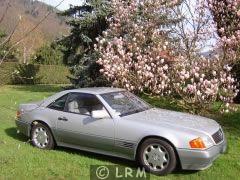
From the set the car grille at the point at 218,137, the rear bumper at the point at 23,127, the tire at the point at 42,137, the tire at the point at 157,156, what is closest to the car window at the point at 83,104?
the tire at the point at 42,137

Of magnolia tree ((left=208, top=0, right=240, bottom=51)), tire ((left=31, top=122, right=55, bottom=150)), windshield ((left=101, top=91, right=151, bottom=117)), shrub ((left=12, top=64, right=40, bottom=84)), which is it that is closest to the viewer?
windshield ((left=101, top=91, right=151, bottom=117))

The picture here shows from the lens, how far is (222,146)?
707 cm

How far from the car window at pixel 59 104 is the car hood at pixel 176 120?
153 centimetres

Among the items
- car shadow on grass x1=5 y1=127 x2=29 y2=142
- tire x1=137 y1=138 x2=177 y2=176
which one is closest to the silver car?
tire x1=137 y1=138 x2=177 y2=176

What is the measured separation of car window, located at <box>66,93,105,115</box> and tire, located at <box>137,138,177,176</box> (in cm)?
123

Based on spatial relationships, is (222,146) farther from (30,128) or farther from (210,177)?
(30,128)

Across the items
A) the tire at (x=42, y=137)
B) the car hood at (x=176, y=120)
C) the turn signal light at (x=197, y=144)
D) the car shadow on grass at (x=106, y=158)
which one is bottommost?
the car shadow on grass at (x=106, y=158)

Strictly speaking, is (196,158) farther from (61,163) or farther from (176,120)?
(61,163)

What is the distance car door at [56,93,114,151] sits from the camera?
291 inches

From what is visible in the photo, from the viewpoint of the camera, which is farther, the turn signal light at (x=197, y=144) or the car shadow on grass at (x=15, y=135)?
the car shadow on grass at (x=15, y=135)

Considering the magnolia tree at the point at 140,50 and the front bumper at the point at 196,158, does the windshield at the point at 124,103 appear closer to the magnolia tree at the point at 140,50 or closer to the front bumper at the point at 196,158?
the front bumper at the point at 196,158

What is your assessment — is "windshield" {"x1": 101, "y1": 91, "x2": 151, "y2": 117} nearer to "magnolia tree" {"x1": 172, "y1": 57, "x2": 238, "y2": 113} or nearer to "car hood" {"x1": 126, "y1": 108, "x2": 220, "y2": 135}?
"car hood" {"x1": 126, "y1": 108, "x2": 220, "y2": 135}

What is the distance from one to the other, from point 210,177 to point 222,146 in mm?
609

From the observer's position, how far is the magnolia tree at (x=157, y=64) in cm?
976
